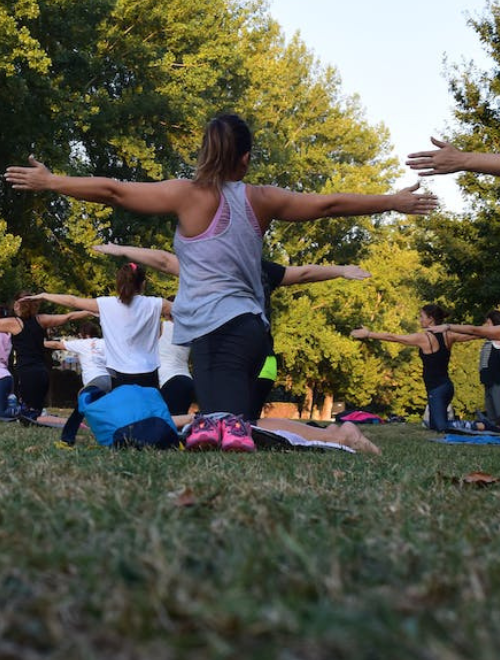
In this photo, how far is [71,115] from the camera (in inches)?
1003

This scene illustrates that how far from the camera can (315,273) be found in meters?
8.34

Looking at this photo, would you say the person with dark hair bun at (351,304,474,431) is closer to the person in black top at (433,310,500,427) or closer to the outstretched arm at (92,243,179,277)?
the person in black top at (433,310,500,427)

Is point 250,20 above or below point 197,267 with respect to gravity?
above

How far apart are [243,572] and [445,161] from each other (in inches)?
184

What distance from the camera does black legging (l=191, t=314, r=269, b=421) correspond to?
6.16 m

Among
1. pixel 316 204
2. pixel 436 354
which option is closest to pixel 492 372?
pixel 436 354

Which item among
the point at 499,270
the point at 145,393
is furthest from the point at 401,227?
the point at 145,393

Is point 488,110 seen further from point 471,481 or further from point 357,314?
point 471,481

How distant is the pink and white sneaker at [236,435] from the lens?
19.2 feet

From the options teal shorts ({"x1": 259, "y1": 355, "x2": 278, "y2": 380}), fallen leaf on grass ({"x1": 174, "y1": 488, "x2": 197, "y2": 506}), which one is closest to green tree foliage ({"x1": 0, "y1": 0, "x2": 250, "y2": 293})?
teal shorts ({"x1": 259, "y1": 355, "x2": 278, "y2": 380})

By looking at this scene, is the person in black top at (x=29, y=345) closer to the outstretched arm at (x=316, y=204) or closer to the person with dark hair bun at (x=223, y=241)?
the person with dark hair bun at (x=223, y=241)

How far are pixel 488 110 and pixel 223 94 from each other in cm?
1290

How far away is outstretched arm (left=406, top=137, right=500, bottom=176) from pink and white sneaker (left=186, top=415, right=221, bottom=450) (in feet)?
6.71

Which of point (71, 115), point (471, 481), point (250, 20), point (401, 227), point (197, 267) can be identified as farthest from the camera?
point (401, 227)
